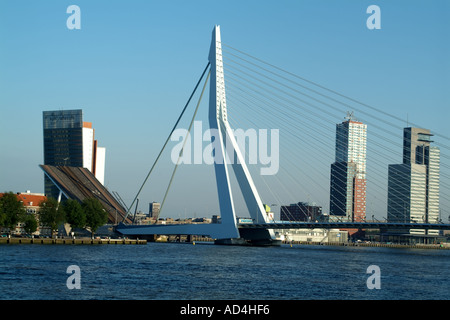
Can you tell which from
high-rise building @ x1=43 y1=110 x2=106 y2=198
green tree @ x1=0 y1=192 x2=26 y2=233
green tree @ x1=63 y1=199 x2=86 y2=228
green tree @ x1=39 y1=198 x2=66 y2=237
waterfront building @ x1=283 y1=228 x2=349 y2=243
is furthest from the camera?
waterfront building @ x1=283 y1=228 x2=349 y2=243

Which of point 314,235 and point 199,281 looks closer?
point 199,281

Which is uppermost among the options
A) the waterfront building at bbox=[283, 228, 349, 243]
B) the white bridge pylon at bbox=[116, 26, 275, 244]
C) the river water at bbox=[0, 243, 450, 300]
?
the white bridge pylon at bbox=[116, 26, 275, 244]

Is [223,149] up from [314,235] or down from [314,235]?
up

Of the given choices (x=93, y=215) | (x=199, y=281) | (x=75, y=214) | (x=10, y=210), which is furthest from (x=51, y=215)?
(x=199, y=281)

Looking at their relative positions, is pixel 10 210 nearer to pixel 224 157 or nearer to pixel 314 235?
pixel 224 157

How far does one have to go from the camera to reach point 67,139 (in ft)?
504

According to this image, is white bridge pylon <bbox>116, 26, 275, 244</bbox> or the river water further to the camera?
white bridge pylon <bbox>116, 26, 275, 244</bbox>

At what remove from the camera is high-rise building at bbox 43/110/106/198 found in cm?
15262

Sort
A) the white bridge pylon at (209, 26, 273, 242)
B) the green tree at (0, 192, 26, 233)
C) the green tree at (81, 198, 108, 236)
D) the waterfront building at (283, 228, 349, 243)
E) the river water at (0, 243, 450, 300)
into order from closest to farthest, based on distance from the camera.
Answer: the river water at (0, 243, 450, 300), the white bridge pylon at (209, 26, 273, 242), the green tree at (0, 192, 26, 233), the green tree at (81, 198, 108, 236), the waterfront building at (283, 228, 349, 243)

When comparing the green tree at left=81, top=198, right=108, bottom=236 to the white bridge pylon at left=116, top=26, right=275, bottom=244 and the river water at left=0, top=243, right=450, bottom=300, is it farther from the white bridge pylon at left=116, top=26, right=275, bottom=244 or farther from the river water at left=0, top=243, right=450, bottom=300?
the river water at left=0, top=243, right=450, bottom=300

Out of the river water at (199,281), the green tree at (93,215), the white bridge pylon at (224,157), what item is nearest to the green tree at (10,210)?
the green tree at (93,215)

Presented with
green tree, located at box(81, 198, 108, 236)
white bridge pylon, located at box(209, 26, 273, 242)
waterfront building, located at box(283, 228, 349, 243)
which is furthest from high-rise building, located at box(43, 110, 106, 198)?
white bridge pylon, located at box(209, 26, 273, 242)

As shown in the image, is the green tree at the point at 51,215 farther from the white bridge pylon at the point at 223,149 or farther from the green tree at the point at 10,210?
the white bridge pylon at the point at 223,149

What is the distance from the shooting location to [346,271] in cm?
4762
